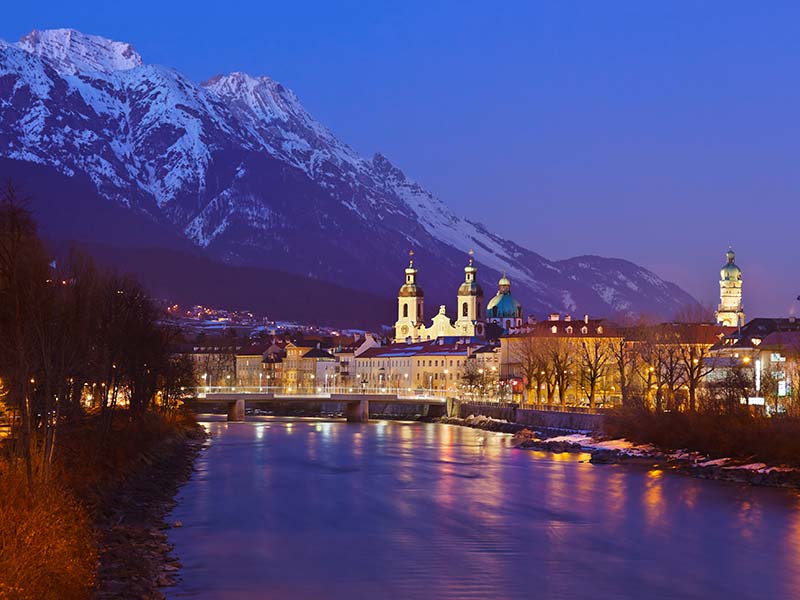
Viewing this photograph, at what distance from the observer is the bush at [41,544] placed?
22109 millimetres

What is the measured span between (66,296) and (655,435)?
121 ft

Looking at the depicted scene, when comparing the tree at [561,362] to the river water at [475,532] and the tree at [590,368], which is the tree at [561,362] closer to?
the tree at [590,368]

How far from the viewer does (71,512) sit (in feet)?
93.5

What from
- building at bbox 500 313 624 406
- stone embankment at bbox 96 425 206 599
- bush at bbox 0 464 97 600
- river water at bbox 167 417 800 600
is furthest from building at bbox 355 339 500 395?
bush at bbox 0 464 97 600

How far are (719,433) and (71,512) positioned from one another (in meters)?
43.0

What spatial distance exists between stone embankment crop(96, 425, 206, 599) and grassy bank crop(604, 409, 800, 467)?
25.3 meters

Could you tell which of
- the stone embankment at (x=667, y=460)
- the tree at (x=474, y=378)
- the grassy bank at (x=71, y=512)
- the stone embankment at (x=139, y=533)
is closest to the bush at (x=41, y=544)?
the grassy bank at (x=71, y=512)

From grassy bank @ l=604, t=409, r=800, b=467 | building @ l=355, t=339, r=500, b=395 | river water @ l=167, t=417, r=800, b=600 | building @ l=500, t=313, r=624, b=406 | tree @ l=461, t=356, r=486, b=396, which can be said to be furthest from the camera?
building @ l=355, t=339, r=500, b=395

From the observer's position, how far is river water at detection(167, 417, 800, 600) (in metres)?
33.0

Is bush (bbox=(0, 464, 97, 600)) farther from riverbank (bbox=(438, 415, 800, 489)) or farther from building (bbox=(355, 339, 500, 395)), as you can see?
building (bbox=(355, 339, 500, 395))

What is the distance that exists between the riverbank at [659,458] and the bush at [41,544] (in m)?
33.7

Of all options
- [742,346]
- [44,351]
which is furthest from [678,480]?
[742,346]

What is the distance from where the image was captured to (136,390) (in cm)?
6938

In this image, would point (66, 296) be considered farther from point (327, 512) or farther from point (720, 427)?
point (720, 427)
